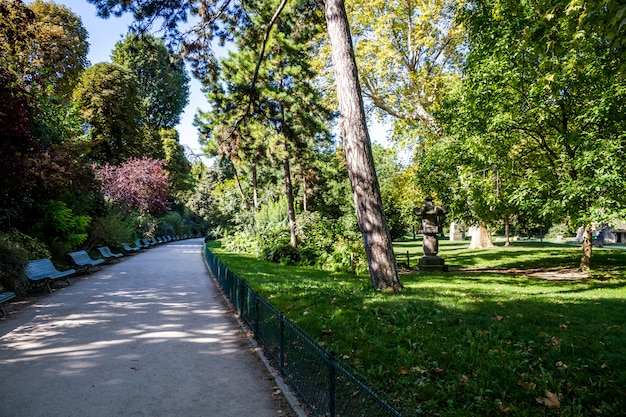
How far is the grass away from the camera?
370 cm

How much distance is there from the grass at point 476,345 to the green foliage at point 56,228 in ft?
33.5

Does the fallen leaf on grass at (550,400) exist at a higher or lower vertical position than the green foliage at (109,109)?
lower

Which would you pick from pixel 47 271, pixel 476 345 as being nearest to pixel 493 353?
pixel 476 345

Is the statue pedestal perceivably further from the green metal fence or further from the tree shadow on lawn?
the green metal fence

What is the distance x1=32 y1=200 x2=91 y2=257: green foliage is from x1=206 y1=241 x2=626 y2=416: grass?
1021cm

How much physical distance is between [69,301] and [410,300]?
7969 millimetres

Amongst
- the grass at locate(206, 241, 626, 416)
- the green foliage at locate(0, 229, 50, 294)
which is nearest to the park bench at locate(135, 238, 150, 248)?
the green foliage at locate(0, 229, 50, 294)

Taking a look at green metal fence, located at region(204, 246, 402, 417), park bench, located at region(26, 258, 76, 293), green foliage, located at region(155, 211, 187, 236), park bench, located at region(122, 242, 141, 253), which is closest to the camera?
green metal fence, located at region(204, 246, 402, 417)

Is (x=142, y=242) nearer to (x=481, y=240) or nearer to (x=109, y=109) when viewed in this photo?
(x=109, y=109)

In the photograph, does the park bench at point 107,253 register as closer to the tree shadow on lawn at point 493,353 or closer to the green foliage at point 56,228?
the green foliage at point 56,228

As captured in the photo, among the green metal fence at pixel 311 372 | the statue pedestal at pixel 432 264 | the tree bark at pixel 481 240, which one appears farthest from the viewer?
the tree bark at pixel 481 240

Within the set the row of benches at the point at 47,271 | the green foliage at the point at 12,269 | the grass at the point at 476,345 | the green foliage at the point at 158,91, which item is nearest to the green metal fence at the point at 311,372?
the grass at the point at 476,345

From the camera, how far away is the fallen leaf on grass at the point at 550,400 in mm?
3537

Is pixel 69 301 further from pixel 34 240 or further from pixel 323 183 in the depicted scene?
pixel 323 183
